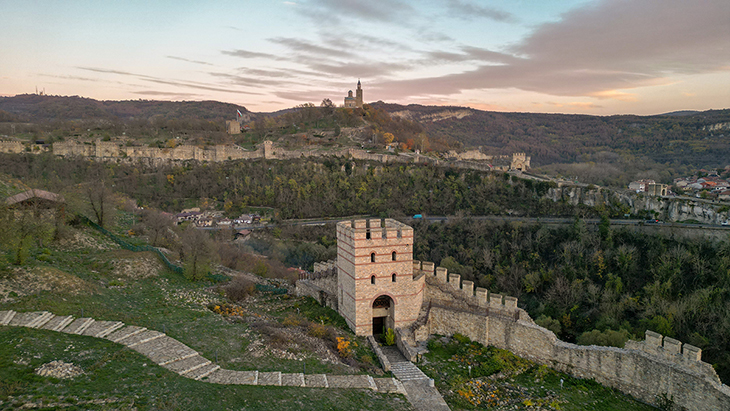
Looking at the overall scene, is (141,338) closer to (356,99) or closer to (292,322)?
(292,322)

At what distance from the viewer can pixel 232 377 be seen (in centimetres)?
1113

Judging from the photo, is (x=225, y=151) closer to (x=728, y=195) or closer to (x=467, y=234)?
(x=467, y=234)

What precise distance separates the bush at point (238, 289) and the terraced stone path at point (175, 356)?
682cm

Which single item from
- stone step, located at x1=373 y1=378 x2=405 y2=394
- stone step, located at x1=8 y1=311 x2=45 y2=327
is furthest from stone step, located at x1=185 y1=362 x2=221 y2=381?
stone step, located at x1=8 y1=311 x2=45 y2=327

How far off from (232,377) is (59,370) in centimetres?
415

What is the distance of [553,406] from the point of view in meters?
12.8

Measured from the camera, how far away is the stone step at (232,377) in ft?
35.5

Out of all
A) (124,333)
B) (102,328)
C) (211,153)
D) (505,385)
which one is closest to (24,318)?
(102,328)

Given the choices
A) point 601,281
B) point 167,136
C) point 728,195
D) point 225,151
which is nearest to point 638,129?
point 728,195

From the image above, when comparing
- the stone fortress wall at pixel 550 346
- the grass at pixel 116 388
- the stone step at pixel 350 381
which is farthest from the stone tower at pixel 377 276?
the grass at pixel 116 388

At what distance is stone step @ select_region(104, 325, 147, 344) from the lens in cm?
1204

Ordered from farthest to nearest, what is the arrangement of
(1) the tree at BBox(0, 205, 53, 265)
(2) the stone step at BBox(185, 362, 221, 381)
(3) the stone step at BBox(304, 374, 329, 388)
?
(1) the tree at BBox(0, 205, 53, 265) → (3) the stone step at BBox(304, 374, 329, 388) → (2) the stone step at BBox(185, 362, 221, 381)

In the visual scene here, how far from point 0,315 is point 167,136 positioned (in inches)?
2798

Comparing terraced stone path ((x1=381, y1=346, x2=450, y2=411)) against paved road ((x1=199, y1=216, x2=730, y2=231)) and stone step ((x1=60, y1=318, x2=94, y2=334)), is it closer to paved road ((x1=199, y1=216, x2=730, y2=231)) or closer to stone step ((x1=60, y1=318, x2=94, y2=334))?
stone step ((x1=60, y1=318, x2=94, y2=334))
